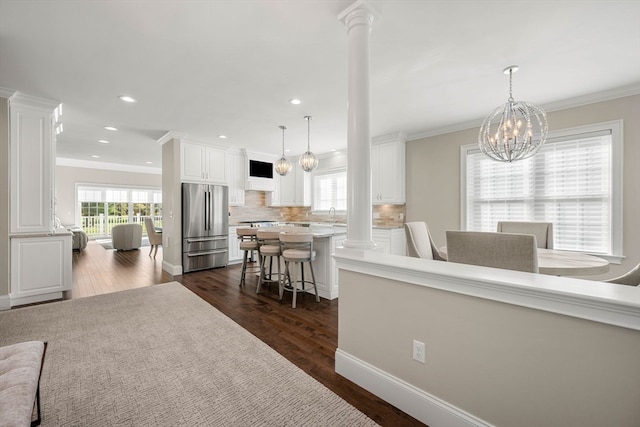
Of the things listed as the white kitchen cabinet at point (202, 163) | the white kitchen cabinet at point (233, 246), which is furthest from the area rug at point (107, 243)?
the white kitchen cabinet at point (202, 163)

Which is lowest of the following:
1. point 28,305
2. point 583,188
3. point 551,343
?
point 28,305

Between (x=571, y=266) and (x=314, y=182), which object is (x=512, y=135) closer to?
(x=571, y=266)

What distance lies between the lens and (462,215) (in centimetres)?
452

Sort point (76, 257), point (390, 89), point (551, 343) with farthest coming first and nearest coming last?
point (76, 257), point (390, 89), point (551, 343)

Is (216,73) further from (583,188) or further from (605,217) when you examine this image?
(605,217)

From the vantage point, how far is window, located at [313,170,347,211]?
655 centimetres

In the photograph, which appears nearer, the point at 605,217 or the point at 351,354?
the point at 351,354

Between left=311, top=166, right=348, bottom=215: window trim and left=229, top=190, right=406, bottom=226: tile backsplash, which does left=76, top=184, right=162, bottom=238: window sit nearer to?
left=229, top=190, right=406, bottom=226: tile backsplash

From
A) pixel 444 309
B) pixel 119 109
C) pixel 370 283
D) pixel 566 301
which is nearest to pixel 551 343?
pixel 566 301

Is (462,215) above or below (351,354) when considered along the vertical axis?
above

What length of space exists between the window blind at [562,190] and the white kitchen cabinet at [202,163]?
16.0 ft

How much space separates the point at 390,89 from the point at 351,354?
2881mm

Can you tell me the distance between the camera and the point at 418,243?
9.78 ft

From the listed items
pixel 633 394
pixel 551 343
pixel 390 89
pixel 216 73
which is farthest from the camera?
pixel 390 89
